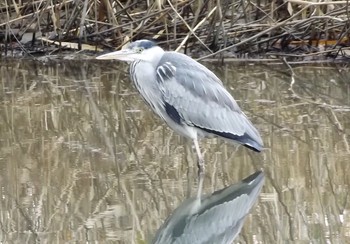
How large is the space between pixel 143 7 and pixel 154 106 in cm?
461

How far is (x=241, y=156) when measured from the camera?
18.7 ft

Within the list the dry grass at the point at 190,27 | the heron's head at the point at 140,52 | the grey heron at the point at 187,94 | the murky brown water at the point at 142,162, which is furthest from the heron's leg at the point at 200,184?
the dry grass at the point at 190,27

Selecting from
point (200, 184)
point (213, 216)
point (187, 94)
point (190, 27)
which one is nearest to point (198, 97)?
point (187, 94)

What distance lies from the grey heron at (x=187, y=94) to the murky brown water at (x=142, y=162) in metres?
0.21

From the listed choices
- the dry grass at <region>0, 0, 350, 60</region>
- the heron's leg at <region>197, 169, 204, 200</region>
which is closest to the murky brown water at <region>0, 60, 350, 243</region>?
the heron's leg at <region>197, 169, 204, 200</region>

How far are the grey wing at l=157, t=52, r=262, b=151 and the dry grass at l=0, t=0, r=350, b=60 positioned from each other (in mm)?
3305

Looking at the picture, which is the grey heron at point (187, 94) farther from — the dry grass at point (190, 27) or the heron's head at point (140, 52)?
the dry grass at point (190, 27)

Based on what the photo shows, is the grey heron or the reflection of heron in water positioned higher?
the grey heron

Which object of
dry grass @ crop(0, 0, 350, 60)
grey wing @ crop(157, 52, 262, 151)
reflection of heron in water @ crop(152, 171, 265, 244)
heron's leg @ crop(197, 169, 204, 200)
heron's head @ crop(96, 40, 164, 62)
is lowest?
reflection of heron in water @ crop(152, 171, 265, 244)

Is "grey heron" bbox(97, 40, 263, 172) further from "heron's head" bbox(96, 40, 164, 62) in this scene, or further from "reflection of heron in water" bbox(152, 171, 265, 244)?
"reflection of heron in water" bbox(152, 171, 265, 244)

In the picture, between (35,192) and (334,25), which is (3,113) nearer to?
(35,192)

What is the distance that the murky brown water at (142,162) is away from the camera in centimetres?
434

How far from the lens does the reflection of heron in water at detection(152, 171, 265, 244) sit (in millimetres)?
4137

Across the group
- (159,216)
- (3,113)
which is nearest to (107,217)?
(159,216)
